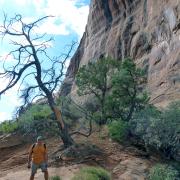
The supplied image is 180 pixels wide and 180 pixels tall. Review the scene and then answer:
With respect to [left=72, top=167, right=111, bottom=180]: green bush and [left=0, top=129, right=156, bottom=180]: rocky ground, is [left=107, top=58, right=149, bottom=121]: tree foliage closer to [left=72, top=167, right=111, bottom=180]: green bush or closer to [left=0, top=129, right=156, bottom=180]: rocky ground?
[left=0, top=129, right=156, bottom=180]: rocky ground

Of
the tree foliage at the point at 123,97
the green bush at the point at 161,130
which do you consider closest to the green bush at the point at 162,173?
the green bush at the point at 161,130

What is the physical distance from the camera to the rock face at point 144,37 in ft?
104

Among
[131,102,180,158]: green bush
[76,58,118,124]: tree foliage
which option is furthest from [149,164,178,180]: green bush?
[76,58,118,124]: tree foliage

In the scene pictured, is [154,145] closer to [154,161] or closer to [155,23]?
[154,161]

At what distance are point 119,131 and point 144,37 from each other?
20.7 meters

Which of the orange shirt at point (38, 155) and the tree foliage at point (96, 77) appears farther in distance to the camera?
the tree foliage at point (96, 77)

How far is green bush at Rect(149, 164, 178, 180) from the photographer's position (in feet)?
50.8

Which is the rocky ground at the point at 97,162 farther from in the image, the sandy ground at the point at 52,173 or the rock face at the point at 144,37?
the rock face at the point at 144,37

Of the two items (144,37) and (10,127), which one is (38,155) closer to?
(10,127)

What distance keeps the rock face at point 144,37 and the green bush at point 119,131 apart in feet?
19.5

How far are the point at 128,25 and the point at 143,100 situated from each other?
22.3m

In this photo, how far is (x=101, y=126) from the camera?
2309 cm

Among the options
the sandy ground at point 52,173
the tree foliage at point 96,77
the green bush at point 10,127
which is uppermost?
the tree foliage at point 96,77

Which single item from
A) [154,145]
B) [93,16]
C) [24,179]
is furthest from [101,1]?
[24,179]
